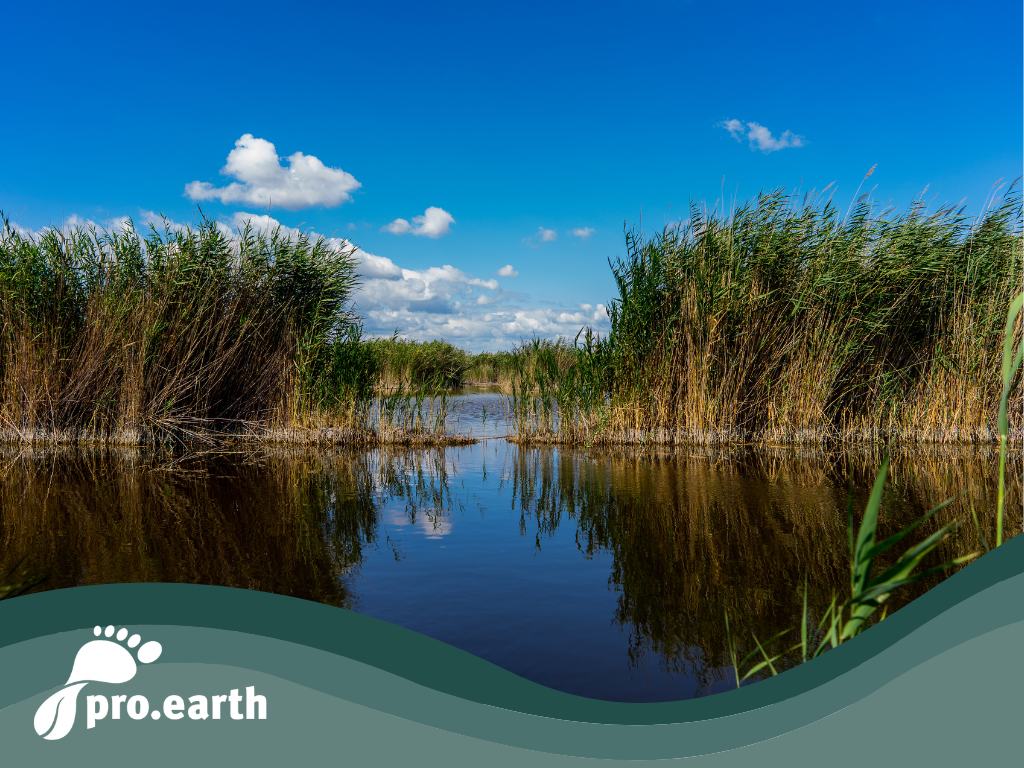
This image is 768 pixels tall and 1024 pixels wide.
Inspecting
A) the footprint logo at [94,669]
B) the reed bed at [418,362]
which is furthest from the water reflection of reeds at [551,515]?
the reed bed at [418,362]

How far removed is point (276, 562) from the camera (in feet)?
17.7

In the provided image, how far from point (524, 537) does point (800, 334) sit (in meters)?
6.62

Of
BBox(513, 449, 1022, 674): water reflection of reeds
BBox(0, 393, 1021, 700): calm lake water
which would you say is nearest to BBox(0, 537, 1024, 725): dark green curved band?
BBox(513, 449, 1022, 674): water reflection of reeds

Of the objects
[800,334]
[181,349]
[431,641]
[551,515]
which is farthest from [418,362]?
[431,641]

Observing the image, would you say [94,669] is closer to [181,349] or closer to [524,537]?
[524,537]

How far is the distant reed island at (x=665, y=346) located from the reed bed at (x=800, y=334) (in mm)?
32

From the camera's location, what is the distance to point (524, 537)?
6117 millimetres

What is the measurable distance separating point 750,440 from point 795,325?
192 cm

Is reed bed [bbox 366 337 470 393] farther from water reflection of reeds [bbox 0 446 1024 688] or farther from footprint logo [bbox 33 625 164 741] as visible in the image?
footprint logo [bbox 33 625 164 741]

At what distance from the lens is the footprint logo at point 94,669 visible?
201 centimetres

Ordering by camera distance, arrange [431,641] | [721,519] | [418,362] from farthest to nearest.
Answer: [418,362], [721,519], [431,641]

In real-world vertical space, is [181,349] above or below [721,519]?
above

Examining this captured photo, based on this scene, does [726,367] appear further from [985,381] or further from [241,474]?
[241,474]

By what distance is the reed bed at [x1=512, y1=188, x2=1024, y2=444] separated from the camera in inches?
416
